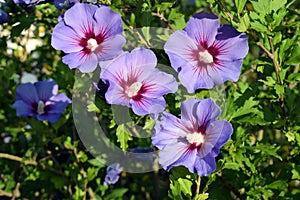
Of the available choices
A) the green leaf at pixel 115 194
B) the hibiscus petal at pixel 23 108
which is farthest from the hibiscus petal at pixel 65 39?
the green leaf at pixel 115 194

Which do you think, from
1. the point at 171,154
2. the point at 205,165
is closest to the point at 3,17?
the point at 171,154

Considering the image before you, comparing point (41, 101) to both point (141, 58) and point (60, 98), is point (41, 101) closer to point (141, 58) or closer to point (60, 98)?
point (60, 98)

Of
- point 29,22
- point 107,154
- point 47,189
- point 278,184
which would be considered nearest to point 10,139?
point 47,189

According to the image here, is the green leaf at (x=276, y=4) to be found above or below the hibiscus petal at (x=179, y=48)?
above

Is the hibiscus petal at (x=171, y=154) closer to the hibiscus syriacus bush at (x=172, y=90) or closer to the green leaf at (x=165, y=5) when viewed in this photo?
the hibiscus syriacus bush at (x=172, y=90)

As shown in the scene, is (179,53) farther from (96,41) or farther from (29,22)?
(29,22)

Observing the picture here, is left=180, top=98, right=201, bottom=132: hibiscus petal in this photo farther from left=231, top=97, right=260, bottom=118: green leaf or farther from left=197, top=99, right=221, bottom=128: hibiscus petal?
left=231, top=97, right=260, bottom=118: green leaf
